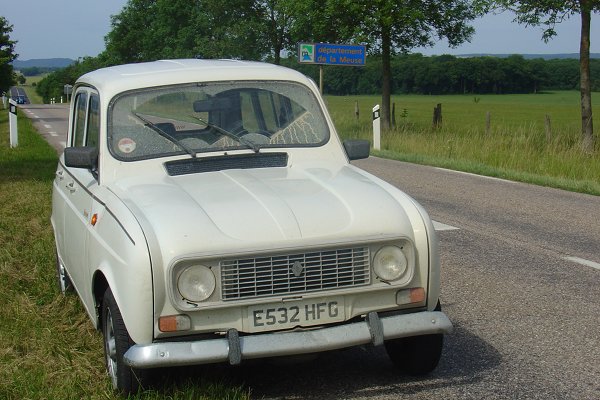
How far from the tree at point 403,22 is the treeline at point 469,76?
68.4 m

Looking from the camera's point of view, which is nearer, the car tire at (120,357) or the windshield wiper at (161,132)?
the car tire at (120,357)

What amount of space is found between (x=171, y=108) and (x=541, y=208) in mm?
6856

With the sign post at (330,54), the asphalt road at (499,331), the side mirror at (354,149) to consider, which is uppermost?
the sign post at (330,54)

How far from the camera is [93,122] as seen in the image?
5457 millimetres

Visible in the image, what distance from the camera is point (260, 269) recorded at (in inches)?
155

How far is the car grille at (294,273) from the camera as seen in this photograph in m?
3.92

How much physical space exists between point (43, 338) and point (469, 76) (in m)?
99.1

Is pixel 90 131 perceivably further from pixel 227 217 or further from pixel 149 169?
pixel 227 217

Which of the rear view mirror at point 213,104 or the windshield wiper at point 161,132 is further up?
the rear view mirror at point 213,104

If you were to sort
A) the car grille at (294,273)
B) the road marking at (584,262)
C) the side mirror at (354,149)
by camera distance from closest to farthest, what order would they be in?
1. the car grille at (294,273)
2. the side mirror at (354,149)
3. the road marking at (584,262)

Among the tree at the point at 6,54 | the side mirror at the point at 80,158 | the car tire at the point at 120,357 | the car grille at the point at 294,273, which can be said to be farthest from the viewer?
the tree at the point at 6,54

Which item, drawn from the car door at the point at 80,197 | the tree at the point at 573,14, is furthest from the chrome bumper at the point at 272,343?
the tree at the point at 573,14

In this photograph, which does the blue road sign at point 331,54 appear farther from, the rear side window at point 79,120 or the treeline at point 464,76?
the treeline at point 464,76

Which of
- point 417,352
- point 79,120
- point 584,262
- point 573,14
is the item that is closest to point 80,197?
point 79,120
